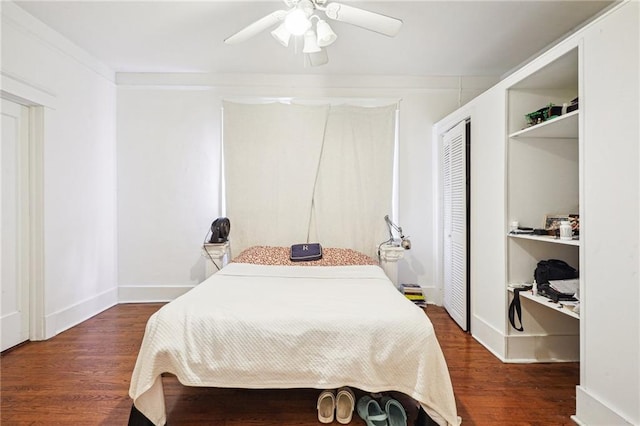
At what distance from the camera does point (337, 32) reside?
8.62ft

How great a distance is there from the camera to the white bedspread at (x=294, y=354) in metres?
1.45

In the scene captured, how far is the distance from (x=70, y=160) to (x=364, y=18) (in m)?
2.92

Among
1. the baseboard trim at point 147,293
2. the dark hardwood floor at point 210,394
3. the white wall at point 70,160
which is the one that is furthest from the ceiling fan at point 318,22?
the baseboard trim at point 147,293

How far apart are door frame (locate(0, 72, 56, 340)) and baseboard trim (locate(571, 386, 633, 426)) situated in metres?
3.84

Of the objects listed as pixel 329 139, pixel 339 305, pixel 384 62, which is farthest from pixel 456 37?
pixel 339 305

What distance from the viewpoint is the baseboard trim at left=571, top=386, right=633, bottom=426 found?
1416mm

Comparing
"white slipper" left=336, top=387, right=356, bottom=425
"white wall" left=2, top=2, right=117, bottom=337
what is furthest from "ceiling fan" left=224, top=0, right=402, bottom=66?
"white slipper" left=336, top=387, right=356, bottom=425

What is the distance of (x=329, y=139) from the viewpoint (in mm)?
3498

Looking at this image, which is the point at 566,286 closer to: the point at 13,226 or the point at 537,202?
the point at 537,202

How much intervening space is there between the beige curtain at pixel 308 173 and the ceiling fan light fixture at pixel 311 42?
1.43 meters

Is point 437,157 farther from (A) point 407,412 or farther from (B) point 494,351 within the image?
(A) point 407,412

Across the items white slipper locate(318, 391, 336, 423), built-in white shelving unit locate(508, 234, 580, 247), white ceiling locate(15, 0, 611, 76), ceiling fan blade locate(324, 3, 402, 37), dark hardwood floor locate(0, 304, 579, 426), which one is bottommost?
dark hardwood floor locate(0, 304, 579, 426)

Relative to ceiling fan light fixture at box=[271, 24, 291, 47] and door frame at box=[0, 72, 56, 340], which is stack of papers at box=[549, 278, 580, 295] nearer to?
ceiling fan light fixture at box=[271, 24, 291, 47]

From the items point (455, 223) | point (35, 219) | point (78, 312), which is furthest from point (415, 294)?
point (35, 219)
